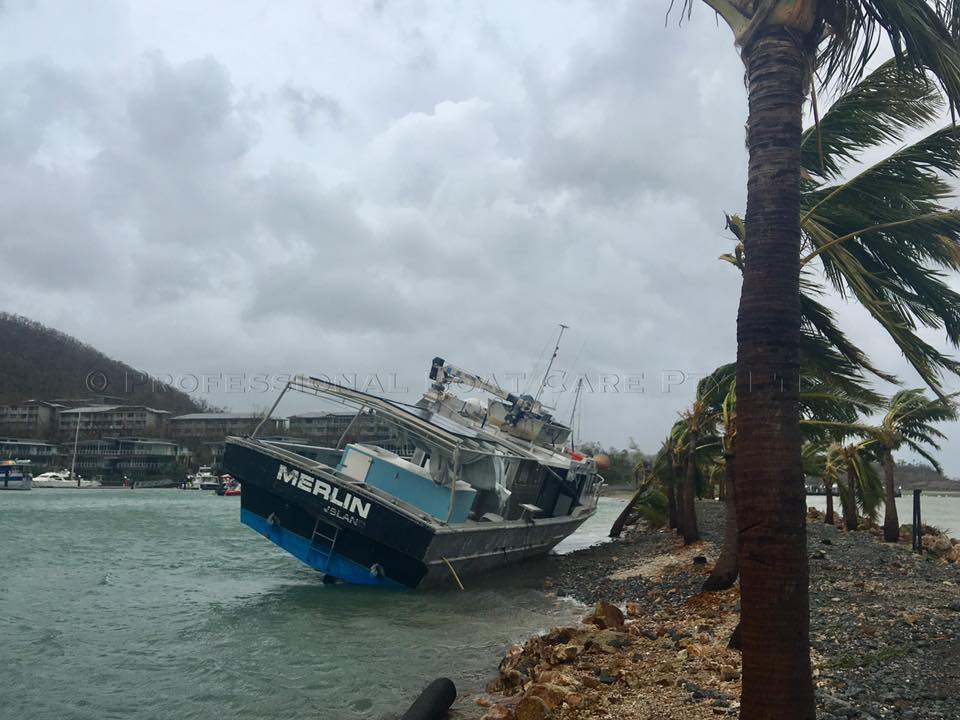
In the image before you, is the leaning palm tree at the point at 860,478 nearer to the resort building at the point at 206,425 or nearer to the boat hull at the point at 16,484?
the boat hull at the point at 16,484

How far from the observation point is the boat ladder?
17.8 m

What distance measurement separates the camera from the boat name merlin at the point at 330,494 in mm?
17109

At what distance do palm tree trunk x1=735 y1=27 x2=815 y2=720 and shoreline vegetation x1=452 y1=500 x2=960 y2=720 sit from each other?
108 inches

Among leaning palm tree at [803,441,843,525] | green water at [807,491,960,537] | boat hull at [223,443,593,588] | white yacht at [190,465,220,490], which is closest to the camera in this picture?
boat hull at [223,443,593,588]

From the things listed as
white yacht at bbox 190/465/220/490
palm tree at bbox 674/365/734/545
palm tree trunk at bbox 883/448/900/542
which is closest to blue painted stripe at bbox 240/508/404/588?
palm tree at bbox 674/365/734/545

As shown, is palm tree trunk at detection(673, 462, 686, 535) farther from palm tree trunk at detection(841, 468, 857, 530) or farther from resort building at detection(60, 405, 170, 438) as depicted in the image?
resort building at detection(60, 405, 170, 438)

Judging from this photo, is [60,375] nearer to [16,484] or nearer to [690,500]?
[16,484]

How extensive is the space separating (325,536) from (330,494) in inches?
46.3

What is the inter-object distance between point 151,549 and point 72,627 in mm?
15466

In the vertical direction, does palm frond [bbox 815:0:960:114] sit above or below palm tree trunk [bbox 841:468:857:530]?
above

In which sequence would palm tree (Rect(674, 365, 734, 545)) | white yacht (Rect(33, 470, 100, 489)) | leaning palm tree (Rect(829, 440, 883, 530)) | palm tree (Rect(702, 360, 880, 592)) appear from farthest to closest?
white yacht (Rect(33, 470, 100, 489))
leaning palm tree (Rect(829, 440, 883, 530))
palm tree (Rect(674, 365, 734, 545))
palm tree (Rect(702, 360, 880, 592))

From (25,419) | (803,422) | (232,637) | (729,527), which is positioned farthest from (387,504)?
(25,419)

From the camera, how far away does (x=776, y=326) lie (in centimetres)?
493

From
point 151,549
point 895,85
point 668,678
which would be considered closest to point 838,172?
point 895,85
